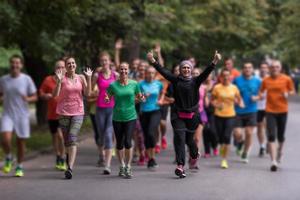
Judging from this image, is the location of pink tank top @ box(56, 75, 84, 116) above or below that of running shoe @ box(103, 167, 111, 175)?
above

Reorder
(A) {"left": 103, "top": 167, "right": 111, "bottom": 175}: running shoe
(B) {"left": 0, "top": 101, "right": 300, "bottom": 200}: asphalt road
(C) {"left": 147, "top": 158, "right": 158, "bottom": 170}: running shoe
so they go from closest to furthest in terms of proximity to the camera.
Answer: (B) {"left": 0, "top": 101, "right": 300, "bottom": 200}: asphalt road → (A) {"left": 103, "top": 167, "right": 111, "bottom": 175}: running shoe → (C) {"left": 147, "top": 158, "right": 158, "bottom": 170}: running shoe

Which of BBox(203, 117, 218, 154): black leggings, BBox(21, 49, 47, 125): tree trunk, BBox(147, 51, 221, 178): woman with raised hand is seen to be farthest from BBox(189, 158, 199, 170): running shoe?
BBox(21, 49, 47, 125): tree trunk

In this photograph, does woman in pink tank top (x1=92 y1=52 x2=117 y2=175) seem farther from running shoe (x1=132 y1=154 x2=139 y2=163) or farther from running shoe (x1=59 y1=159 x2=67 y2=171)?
running shoe (x1=132 y1=154 x2=139 y2=163)

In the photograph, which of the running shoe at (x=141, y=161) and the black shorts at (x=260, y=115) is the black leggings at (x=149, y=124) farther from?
the black shorts at (x=260, y=115)

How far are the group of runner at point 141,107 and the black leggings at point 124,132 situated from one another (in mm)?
16

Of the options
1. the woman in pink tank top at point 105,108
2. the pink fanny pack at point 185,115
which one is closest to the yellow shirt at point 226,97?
the woman in pink tank top at point 105,108

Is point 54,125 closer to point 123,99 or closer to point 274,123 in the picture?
point 123,99

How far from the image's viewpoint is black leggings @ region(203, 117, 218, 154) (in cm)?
1495

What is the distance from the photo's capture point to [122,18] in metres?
18.1

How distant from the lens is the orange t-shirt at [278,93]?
12766 millimetres

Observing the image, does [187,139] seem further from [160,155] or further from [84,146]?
[84,146]

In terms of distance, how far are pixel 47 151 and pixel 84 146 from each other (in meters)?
1.47

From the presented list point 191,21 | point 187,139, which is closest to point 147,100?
point 187,139

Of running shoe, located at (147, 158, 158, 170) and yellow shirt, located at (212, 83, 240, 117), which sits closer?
running shoe, located at (147, 158, 158, 170)
